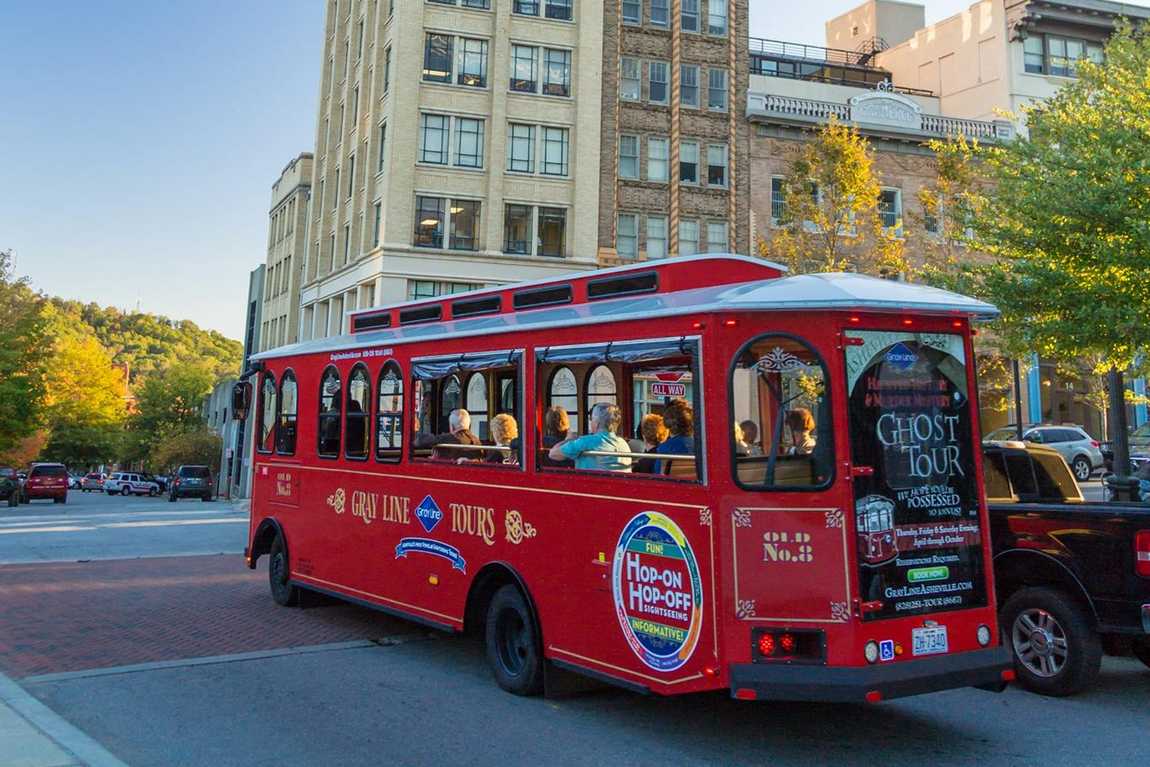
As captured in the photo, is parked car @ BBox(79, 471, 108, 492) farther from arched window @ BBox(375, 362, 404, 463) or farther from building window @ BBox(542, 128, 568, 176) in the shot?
arched window @ BBox(375, 362, 404, 463)

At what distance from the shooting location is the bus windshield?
578cm

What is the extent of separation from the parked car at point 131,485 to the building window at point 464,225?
1521 inches

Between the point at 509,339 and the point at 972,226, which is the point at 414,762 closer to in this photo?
the point at 509,339

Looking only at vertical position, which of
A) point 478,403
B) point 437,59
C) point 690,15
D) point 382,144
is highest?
point 690,15

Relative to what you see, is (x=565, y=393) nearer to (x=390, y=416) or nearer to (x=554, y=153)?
(x=390, y=416)

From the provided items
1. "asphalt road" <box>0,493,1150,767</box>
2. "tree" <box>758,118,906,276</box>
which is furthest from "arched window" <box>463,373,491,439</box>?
"tree" <box>758,118,906,276</box>

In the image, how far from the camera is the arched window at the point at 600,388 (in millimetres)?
8352

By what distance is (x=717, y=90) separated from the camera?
126 ft

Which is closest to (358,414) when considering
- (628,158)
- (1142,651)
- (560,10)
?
(1142,651)

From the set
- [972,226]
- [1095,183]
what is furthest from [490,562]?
[972,226]

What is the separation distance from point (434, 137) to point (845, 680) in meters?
32.6

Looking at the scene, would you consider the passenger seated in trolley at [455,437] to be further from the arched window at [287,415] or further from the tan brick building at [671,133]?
the tan brick building at [671,133]

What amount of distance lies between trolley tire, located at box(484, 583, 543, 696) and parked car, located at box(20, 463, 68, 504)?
4399 cm

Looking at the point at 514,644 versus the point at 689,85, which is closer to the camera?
the point at 514,644
